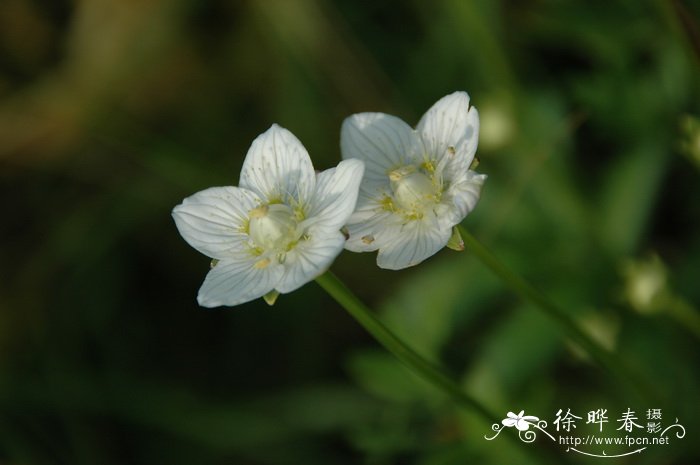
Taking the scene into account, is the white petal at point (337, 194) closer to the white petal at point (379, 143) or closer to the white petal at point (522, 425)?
the white petal at point (379, 143)

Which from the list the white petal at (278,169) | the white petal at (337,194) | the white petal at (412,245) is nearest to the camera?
the white petal at (337,194)

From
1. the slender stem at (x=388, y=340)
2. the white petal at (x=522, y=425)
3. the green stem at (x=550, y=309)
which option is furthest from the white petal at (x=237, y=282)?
the white petal at (x=522, y=425)

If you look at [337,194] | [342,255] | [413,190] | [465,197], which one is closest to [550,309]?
[465,197]

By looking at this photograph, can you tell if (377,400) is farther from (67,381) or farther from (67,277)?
(67,277)

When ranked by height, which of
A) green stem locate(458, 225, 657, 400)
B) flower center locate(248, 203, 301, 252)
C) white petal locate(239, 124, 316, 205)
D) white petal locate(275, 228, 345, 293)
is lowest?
white petal locate(275, 228, 345, 293)

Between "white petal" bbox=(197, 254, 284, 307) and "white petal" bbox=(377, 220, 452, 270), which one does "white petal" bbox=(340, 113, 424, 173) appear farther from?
"white petal" bbox=(197, 254, 284, 307)

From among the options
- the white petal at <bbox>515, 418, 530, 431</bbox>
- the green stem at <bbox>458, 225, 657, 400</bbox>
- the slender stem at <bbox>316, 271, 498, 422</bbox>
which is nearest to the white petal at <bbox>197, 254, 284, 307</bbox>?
the slender stem at <bbox>316, 271, 498, 422</bbox>

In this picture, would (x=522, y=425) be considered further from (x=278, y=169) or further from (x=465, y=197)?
(x=278, y=169)
